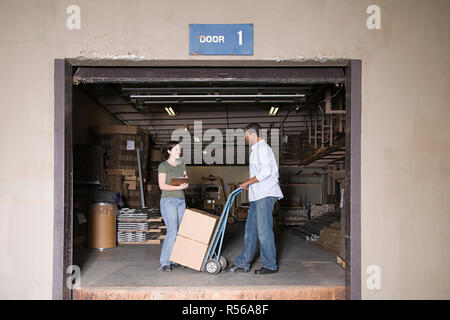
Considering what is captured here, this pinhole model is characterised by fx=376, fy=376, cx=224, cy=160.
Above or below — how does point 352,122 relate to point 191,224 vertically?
above

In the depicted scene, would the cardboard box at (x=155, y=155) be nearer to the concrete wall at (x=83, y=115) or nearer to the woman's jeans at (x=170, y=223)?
the concrete wall at (x=83, y=115)

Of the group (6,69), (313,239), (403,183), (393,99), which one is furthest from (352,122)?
(313,239)

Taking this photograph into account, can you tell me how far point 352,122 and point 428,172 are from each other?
1052 mm

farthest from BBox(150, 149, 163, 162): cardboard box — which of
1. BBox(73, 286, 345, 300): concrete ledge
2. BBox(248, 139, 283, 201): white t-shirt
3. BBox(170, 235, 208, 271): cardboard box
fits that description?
BBox(73, 286, 345, 300): concrete ledge

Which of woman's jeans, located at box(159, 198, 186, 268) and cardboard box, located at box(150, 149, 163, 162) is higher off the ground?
cardboard box, located at box(150, 149, 163, 162)

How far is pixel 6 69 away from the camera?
4340 mm

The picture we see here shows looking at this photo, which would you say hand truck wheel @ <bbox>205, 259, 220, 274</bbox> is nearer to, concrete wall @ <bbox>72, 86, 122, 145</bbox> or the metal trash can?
the metal trash can

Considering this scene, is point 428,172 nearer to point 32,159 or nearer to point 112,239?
point 32,159

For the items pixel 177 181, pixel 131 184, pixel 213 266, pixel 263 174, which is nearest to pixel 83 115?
pixel 131 184

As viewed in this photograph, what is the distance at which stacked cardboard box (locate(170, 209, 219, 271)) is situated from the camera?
5.36 meters

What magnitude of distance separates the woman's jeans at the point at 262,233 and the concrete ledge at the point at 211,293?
0.80 meters

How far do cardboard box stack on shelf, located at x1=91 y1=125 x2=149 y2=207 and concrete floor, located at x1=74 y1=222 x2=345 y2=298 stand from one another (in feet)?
7.71

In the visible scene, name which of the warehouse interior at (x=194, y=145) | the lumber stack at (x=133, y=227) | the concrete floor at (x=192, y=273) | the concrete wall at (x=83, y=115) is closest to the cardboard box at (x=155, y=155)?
the warehouse interior at (x=194, y=145)

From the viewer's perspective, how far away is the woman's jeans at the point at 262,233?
526 centimetres
